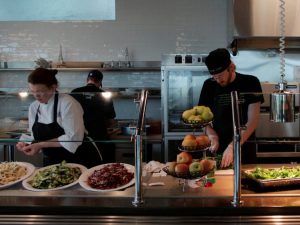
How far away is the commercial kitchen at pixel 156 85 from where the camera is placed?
5.55 feet

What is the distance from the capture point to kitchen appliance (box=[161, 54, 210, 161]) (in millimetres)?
4277

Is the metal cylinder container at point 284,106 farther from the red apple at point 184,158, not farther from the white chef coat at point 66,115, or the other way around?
the white chef coat at point 66,115

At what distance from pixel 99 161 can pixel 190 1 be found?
10.4 feet

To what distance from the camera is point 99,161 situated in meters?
2.42

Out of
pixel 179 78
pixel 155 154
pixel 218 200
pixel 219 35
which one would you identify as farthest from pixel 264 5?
pixel 218 200

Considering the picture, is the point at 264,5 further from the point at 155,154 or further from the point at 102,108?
the point at 102,108

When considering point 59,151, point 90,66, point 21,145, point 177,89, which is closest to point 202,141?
point 59,151

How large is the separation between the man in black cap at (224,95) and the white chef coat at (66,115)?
0.91 metres

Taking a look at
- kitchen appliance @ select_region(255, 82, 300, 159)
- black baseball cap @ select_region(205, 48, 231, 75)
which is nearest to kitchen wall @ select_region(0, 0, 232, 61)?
kitchen appliance @ select_region(255, 82, 300, 159)

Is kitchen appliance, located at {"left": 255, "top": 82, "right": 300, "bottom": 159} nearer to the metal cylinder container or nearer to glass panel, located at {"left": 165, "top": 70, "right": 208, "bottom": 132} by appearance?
glass panel, located at {"left": 165, "top": 70, "right": 208, "bottom": 132}

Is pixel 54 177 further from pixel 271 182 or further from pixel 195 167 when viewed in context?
pixel 271 182

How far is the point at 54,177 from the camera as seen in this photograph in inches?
80.3

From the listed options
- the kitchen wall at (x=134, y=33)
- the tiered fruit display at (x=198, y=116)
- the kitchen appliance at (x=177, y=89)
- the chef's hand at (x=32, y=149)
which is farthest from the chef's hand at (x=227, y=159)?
the kitchen wall at (x=134, y=33)

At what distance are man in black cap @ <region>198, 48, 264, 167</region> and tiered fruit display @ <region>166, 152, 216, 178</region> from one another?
0.83 m
